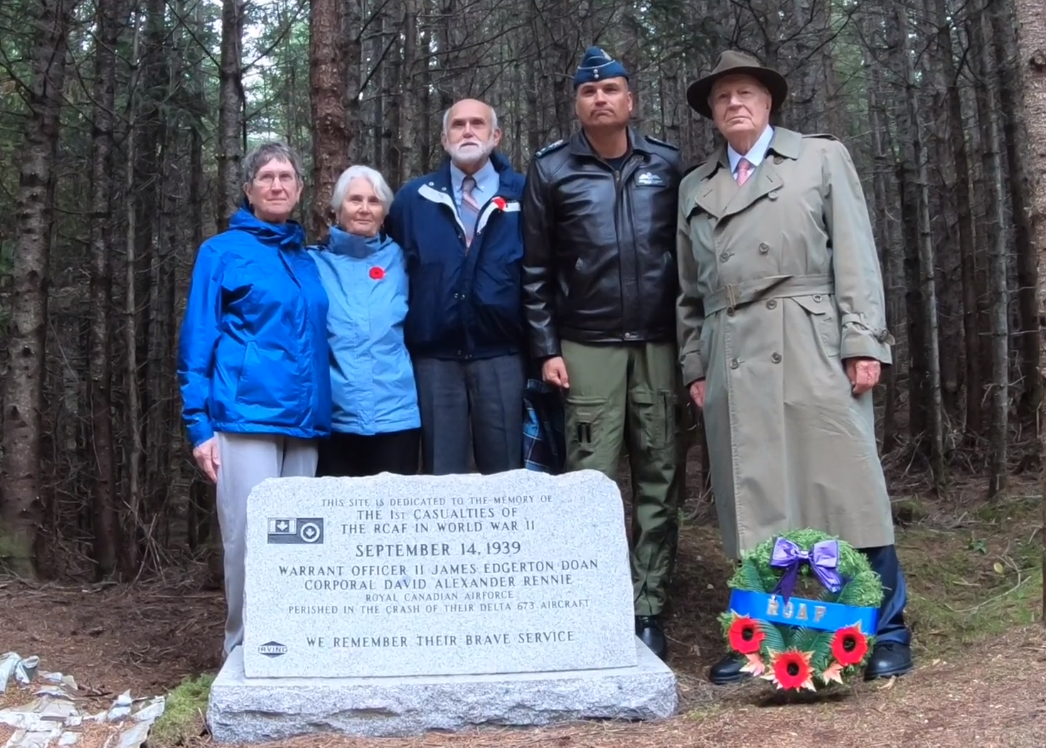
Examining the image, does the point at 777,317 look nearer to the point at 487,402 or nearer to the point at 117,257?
the point at 487,402

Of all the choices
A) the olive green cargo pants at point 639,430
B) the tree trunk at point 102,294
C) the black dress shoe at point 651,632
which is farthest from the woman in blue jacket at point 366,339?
the tree trunk at point 102,294

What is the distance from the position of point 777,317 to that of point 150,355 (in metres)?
10.0

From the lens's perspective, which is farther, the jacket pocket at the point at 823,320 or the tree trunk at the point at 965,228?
the tree trunk at the point at 965,228

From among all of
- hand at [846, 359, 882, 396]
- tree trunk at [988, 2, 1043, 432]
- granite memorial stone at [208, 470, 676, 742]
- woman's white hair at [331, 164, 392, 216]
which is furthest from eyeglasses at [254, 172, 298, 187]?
tree trunk at [988, 2, 1043, 432]

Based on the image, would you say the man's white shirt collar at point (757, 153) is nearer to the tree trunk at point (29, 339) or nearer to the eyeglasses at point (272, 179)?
the eyeglasses at point (272, 179)

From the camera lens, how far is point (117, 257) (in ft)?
39.2

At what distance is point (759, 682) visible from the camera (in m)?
4.30

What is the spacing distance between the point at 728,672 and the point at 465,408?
1.70 meters

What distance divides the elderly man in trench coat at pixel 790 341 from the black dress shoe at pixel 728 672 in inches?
0.4

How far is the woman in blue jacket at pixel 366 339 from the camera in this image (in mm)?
4707

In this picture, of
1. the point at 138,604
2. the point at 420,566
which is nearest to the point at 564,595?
the point at 420,566

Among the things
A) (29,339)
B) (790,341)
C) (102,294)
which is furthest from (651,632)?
(102,294)

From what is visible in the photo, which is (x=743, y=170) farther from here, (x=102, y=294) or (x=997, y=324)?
(x=102, y=294)

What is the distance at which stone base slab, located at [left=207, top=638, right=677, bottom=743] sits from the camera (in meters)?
3.91
